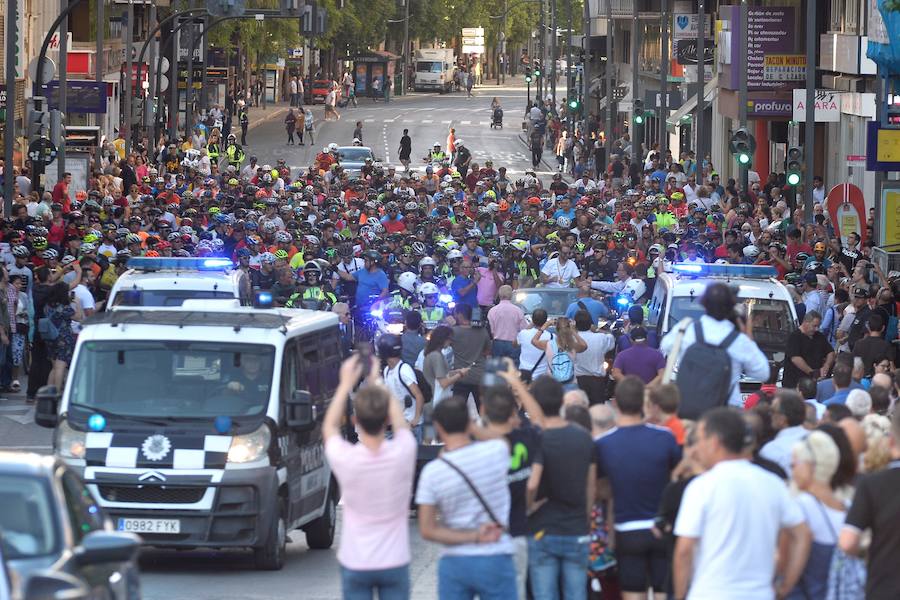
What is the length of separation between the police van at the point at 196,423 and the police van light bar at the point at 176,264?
18.5 ft

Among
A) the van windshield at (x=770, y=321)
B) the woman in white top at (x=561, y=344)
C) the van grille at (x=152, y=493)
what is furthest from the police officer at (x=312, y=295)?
the van grille at (x=152, y=493)

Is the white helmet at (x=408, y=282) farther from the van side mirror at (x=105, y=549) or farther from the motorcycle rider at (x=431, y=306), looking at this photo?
the van side mirror at (x=105, y=549)

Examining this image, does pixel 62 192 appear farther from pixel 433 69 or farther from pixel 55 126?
pixel 433 69

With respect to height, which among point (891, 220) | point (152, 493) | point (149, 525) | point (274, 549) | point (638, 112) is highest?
point (638, 112)

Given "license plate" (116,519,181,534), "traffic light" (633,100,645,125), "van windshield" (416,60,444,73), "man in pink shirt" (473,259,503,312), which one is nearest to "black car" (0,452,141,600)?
"license plate" (116,519,181,534)

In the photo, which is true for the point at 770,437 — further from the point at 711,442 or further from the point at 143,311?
the point at 143,311

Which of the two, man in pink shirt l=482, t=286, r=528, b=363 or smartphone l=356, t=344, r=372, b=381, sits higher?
smartphone l=356, t=344, r=372, b=381

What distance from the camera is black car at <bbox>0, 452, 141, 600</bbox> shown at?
27.8ft

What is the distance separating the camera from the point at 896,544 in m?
8.78

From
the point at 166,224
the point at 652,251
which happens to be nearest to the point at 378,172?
the point at 166,224

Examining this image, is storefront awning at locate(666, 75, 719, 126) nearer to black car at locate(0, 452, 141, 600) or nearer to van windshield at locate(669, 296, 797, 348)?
van windshield at locate(669, 296, 797, 348)

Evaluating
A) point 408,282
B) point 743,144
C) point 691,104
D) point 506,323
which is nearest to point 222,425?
point 506,323

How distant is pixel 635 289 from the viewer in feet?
78.1

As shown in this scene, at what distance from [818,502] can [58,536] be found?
11.1 ft
